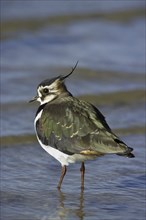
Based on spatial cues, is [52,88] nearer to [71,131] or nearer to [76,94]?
[71,131]

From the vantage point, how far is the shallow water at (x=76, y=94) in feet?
26.7

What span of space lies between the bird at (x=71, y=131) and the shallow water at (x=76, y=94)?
40 centimetres

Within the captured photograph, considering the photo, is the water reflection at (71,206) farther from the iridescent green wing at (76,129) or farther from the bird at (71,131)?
the iridescent green wing at (76,129)

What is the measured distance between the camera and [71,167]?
30.7 ft

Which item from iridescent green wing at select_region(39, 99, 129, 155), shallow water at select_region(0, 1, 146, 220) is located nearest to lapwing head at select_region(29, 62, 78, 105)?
iridescent green wing at select_region(39, 99, 129, 155)

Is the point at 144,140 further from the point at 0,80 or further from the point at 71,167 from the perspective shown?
the point at 0,80

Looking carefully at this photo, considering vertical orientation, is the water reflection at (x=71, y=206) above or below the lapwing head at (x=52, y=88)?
below

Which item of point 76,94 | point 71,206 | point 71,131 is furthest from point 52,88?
point 76,94

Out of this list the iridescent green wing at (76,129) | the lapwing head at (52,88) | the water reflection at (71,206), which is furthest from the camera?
the lapwing head at (52,88)

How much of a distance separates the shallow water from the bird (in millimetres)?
398

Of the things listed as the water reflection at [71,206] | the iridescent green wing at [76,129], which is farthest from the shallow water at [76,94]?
the iridescent green wing at [76,129]

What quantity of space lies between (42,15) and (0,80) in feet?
16.7

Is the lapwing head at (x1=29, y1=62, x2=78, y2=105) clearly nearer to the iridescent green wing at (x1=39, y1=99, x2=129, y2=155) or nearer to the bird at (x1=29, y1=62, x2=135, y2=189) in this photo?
the bird at (x1=29, y1=62, x2=135, y2=189)

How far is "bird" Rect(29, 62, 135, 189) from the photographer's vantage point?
26.5 feet
